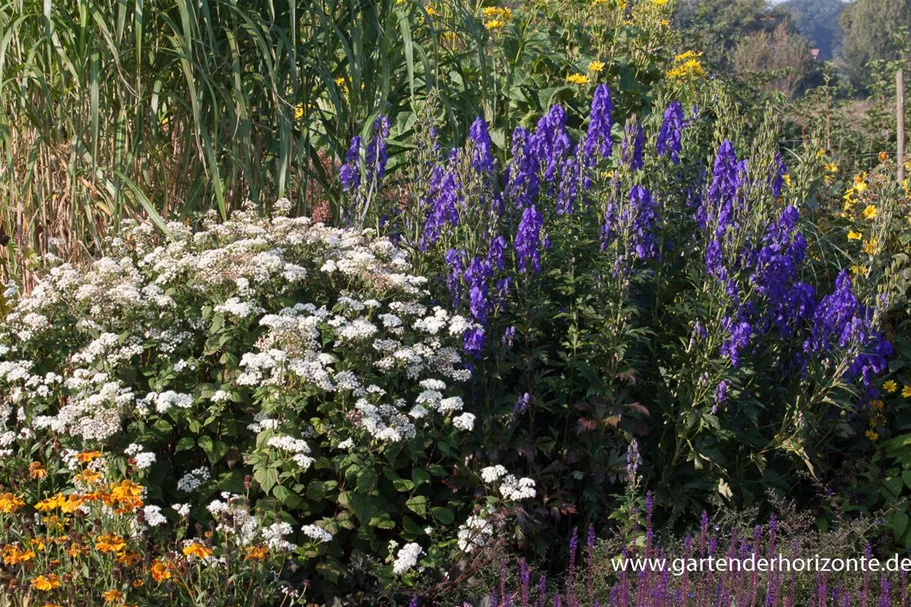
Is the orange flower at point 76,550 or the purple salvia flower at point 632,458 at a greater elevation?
the orange flower at point 76,550

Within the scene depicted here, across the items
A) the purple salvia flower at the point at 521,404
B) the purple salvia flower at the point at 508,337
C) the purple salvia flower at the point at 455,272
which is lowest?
the purple salvia flower at the point at 521,404

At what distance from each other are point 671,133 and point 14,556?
2.59m

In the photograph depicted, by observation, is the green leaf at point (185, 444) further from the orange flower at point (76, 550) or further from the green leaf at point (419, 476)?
the green leaf at point (419, 476)

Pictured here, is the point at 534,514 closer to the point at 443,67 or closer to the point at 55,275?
the point at 55,275

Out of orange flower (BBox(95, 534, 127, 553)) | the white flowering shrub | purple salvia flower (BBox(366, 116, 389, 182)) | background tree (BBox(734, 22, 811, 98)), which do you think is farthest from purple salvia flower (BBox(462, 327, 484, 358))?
background tree (BBox(734, 22, 811, 98))

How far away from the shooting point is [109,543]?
2.43 m

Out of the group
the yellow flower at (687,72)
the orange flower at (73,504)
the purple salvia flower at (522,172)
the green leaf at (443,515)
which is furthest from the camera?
the yellow flower at (687,72)

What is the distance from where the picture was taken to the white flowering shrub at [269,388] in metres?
2.93

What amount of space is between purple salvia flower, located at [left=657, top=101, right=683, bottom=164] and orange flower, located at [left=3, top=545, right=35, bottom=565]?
242cm

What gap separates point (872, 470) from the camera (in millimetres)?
4008

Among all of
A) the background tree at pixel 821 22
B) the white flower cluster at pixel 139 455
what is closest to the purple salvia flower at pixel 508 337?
the white flower cluster at pixel 139 455

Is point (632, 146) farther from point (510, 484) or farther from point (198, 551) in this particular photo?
A: point (198, 551)

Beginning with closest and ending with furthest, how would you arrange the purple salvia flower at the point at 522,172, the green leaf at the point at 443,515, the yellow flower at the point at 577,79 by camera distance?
1. the green leaf at the point at 443,515
2. the purple salvia flower at the point at 522,172
3. the yellow flower at the point at 577,79

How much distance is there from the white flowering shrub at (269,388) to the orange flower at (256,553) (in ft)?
0.19
